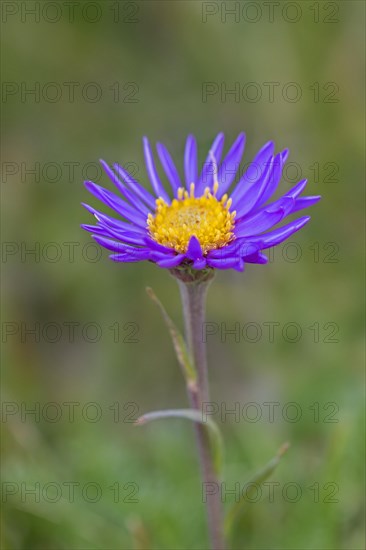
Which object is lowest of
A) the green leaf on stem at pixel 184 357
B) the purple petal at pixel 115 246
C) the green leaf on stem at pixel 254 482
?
the green leaf on stem at pixel 254 482

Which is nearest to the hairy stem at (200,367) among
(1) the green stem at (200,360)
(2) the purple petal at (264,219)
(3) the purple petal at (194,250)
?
(1) the green stem at (200,360)

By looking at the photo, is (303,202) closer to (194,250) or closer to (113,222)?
(194,250)

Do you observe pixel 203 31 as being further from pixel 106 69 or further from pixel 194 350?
pixel 194 350

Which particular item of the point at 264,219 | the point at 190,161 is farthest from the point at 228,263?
the point at 190,161

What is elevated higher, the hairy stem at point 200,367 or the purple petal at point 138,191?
the purple petal at point 138,191

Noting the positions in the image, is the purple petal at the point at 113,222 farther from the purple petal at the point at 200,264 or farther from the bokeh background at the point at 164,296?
the bokeh background at the point at 164,296

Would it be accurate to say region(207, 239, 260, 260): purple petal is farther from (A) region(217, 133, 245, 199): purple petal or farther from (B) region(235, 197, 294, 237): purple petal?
(A) region(217, 133, 245, 199): purple petal

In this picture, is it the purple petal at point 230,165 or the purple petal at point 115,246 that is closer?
the purple petal at point 115,246

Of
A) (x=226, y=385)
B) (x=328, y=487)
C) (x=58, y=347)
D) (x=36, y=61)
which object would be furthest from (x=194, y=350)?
(x=36, y=61)
